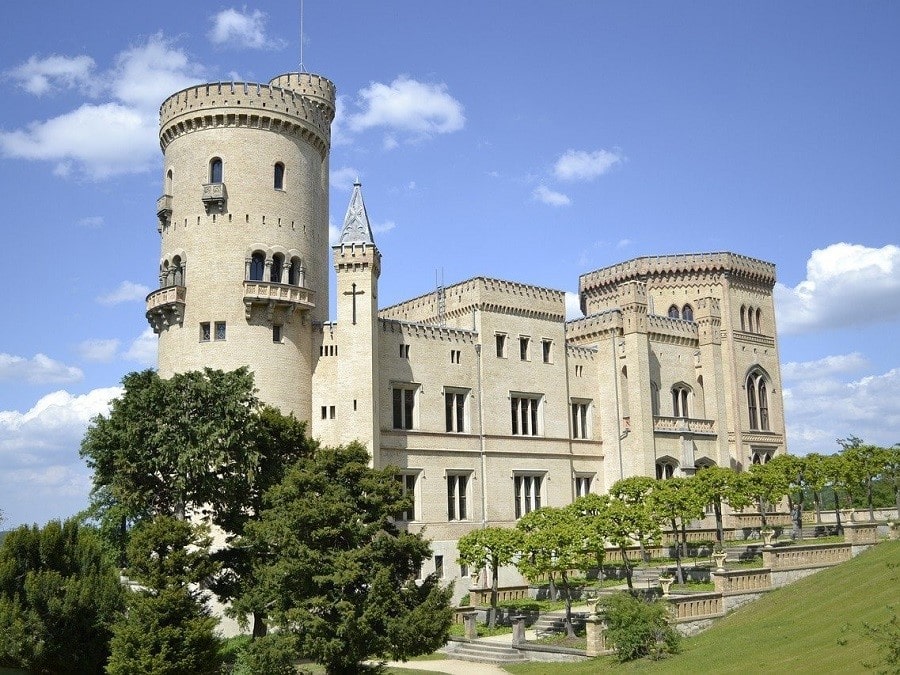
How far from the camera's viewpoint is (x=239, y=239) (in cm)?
4503

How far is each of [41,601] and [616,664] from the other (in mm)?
19922

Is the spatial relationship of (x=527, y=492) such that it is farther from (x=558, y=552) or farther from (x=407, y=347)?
(x=558, y=552)

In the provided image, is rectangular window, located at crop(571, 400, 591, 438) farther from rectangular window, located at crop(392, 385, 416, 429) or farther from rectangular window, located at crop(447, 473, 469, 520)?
rectangular window, located at crop(392, 385, 416, 429)

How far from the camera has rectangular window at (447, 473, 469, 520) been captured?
49.8 metres

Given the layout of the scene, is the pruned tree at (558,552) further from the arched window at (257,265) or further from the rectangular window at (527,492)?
the arched window at (257,265)

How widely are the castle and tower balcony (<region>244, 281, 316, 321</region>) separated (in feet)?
0.28

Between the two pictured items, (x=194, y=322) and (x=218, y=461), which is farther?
(x=194, y=322)

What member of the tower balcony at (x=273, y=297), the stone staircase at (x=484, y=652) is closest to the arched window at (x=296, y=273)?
the tower balcony at (x=273, y=297)

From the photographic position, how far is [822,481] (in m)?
49.6

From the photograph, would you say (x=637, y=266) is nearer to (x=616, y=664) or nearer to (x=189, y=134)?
(x=189, y=134)

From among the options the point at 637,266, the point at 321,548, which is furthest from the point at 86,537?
the point at 637,266

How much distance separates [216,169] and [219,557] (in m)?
20.0

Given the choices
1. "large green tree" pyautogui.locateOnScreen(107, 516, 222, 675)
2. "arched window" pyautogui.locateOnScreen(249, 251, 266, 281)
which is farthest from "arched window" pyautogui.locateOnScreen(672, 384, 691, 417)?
"large green tree" pyautogui.locateOnScreen(107, 516, 222, 675)

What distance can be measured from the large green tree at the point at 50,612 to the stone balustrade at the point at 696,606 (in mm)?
20333
